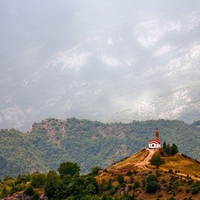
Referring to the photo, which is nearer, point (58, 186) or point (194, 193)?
point (194, 193)

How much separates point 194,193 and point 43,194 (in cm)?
5194

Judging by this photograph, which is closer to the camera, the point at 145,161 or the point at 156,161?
the point at 156,161

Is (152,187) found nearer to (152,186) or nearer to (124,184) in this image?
(152,186)

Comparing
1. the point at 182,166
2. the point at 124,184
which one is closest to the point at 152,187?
the point at 124,184

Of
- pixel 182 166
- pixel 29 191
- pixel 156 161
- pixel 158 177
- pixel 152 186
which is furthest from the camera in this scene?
pixel 182 166

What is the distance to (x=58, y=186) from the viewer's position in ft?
525

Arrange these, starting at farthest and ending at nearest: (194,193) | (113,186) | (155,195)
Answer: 1. (113,186)
2. (155,195)
3. (194,193)

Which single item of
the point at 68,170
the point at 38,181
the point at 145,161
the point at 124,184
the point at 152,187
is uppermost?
the point at 68,170

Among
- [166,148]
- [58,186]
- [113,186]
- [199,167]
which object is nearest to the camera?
[113,186]

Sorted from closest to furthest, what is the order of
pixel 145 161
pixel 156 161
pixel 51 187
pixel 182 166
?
pixel 51 187 → pixel 156 161 → pixel 182 166 → pixel 145 161

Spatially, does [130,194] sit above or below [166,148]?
below

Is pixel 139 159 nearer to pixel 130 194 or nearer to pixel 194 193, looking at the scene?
pixel 130 194

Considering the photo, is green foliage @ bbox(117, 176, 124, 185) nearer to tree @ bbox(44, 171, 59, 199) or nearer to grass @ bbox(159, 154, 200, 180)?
grass @ bbox(159, 154, 200, 180)

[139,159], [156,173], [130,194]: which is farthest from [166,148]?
[130,194]
